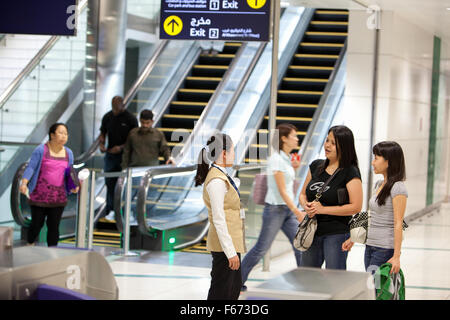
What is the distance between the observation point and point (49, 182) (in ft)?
24.9

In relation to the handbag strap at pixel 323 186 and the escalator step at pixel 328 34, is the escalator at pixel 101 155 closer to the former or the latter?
the escalator step at pixel 328 34

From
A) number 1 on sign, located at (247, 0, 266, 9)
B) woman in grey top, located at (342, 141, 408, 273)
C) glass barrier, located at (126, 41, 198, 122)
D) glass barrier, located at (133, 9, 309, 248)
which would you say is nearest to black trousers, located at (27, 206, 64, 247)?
glass barrier, located at (133, 9, 309, 248)

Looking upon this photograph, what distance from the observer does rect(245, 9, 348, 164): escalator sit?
13.5 metres

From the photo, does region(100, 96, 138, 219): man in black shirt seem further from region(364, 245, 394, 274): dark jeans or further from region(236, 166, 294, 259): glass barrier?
region(364, 245, 394, 274): dark jeans

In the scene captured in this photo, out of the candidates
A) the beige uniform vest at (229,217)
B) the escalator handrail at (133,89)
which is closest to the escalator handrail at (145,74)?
the escalator handrail at (133,89)

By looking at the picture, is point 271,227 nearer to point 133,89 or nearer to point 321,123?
point 321,123

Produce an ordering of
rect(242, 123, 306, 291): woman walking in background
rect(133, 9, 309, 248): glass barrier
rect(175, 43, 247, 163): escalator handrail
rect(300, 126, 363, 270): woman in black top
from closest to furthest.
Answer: rect(300, 126, 363, 270): woman in black top → rect(242, 123, 306, 291): woman walking in background → rect(133, 9, 309, 248): glass barrier → rect(175, 43, 247, 163): escalator handrail

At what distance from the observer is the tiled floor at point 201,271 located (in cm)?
687

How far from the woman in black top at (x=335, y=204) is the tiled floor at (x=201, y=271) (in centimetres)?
195

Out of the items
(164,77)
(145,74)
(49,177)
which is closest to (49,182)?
(49,177)

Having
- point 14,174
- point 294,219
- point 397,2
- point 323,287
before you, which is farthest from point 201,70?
point 323,287

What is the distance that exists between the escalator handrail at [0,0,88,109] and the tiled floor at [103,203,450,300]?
11.1 feet
